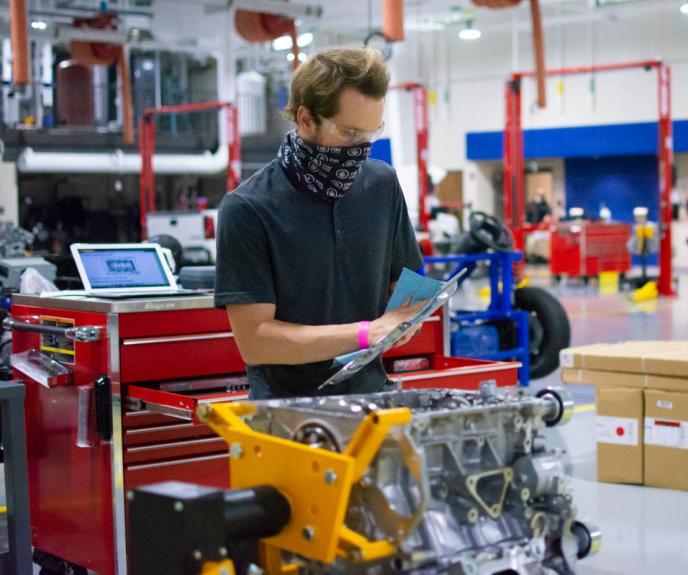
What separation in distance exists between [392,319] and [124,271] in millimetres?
1856

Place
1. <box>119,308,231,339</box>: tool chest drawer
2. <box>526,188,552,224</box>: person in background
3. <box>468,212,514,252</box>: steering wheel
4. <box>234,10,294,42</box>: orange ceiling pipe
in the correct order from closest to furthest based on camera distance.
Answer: <box>119,308,231,339</box>: tool chest drawer < <box>468,212,514,252</box>: steering wheel < <box>234,10,294,42</box>: orange ceiling pipe < <box>526,188,552,224</box>: person in background

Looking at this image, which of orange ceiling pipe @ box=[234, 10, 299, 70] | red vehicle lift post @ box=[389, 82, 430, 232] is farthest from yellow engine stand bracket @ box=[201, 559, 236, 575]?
red vehicle lift post @ box=[389, 82, 430, 232]

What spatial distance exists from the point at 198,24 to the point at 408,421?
1455 centimetres

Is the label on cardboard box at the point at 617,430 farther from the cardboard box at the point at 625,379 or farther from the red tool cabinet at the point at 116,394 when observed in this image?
the red tool cabinet at the point at 116,394

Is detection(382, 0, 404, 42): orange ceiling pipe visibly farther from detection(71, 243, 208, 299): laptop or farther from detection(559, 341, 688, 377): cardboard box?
detection(71, 243, 208, 299): laptop

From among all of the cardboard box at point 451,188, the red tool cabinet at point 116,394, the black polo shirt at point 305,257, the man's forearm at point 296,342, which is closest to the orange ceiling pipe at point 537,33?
the red tool cabinet at point 116,394

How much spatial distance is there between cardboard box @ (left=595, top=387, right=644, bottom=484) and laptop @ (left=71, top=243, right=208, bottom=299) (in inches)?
86.1

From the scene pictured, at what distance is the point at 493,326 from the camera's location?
741cm

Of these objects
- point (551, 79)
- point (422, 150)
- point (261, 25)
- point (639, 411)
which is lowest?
point (639, 411)

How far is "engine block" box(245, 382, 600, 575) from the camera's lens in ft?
5.09

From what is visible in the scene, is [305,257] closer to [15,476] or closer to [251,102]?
[15,476]

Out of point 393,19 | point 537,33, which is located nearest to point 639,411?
point 393,19

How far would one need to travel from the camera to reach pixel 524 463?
1754 mm

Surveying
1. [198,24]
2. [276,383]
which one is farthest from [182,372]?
[198,24]
